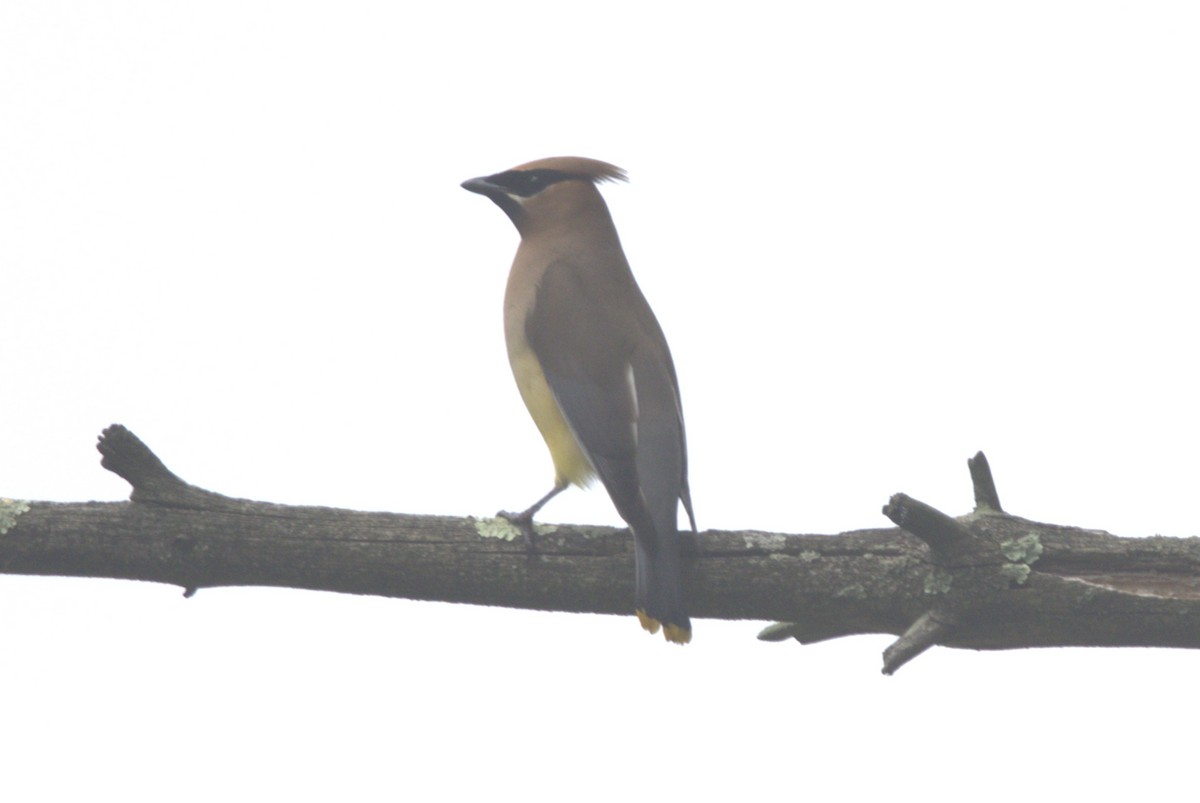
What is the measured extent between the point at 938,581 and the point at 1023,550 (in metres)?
0.21

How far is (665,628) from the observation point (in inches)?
140

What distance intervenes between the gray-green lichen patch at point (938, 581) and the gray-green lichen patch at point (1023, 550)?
0.47 feet

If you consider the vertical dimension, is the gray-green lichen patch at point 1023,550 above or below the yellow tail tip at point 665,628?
above

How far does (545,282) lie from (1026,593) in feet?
6.84

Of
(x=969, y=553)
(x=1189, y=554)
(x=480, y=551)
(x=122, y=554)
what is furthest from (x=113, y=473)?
(x=1189, y=554)

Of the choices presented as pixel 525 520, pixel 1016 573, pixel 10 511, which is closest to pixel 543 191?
pixel 525 520

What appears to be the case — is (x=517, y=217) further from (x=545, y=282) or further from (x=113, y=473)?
(x=113, y=473)

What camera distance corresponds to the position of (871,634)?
3607 millimetres

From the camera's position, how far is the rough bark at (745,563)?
3371 mm

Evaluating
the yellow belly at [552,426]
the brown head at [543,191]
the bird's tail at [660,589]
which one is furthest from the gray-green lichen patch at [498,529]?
the brown head at [543,191]

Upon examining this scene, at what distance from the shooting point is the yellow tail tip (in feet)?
11.6

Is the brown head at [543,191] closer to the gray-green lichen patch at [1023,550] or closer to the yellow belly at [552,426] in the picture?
the yellow belly at [552,426]

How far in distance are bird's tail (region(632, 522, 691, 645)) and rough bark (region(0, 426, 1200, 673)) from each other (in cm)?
7

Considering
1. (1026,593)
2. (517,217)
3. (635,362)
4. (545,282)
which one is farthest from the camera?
(517,217)
